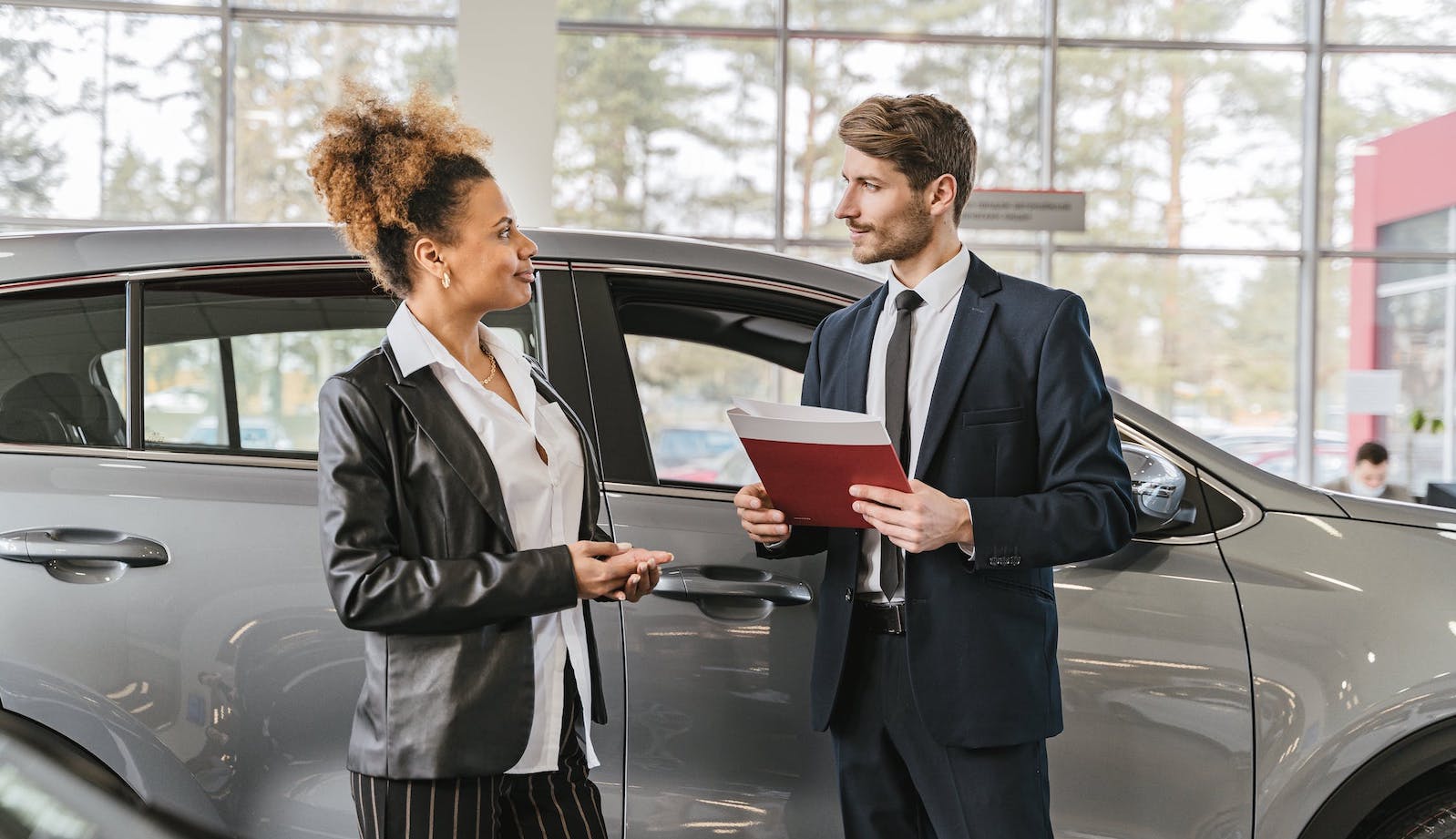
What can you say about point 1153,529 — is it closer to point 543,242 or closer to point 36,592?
point 543,242

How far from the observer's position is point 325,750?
1.78 meters

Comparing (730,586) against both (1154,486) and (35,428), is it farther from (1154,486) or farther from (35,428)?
(35,428)

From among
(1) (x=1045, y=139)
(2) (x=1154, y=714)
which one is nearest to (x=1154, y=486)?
(2) (x=1154, y=714)

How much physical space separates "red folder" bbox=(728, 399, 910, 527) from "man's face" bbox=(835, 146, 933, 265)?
293 mm

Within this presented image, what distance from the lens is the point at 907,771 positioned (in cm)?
153

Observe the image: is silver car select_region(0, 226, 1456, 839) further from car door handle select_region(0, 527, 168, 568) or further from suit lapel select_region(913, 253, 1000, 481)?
suit lapel select_region(913, 253, 1000, 481)

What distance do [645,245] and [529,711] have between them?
0.93 meters

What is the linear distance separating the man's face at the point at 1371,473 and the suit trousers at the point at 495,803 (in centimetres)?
529

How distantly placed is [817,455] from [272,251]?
1045 mm

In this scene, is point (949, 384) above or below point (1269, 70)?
below

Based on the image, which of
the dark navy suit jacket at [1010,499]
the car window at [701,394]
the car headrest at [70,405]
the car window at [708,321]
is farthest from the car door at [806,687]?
the car window at [701,394]

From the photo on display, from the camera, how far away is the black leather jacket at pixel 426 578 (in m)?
1.21

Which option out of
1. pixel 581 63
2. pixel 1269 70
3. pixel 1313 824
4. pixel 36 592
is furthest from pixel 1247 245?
pixel 36 592

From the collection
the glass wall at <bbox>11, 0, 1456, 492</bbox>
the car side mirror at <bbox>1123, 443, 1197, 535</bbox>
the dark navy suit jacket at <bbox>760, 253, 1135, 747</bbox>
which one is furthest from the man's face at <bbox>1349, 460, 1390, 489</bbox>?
the dark navy suit jacket at <bbox>760, 253, 1135, 747</bbox>
